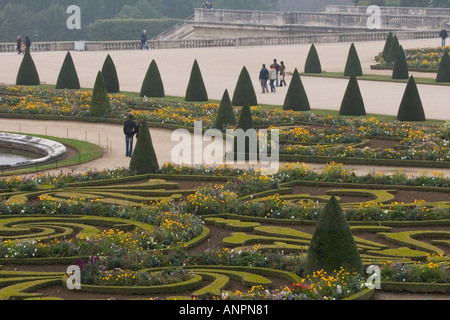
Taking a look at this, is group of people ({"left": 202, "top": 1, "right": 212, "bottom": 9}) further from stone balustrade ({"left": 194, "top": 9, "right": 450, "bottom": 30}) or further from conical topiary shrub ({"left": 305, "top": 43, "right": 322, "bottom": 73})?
conical topiary shrub ({"left": 305, "top": 43, "right": 322, "bottom": 73})

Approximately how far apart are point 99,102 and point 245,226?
623 inches

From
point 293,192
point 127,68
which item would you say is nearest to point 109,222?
point 293,192

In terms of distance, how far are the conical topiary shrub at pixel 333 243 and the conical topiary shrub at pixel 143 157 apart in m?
9.98

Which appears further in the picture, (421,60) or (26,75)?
(421,60)

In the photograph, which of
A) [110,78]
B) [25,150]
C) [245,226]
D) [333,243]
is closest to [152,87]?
[110,78]

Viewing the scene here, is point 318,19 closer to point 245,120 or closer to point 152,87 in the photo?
point 152,87

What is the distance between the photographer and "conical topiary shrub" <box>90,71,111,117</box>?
3625 cm

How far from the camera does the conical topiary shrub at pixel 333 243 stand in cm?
1694

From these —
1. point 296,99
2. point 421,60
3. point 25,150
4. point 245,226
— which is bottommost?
point 245,226

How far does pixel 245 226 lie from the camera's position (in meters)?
21.5

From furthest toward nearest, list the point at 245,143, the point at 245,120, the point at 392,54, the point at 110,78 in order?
the point at 392,54, the point at 110,78, the point at 245,120, the point at 245,143

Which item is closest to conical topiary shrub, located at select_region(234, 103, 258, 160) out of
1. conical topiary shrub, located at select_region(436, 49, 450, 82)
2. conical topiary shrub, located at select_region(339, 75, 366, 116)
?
conical topiary shrub, located at select_region(339, 75, 366, 116)

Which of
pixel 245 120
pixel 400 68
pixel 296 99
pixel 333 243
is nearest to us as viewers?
pixel 333 243

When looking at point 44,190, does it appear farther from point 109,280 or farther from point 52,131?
point 52,131
